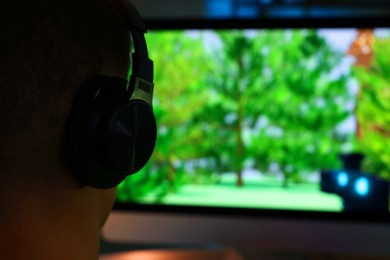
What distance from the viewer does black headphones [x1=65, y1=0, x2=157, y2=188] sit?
31 centimetres

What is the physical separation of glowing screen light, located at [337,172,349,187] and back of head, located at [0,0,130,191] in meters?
0.55

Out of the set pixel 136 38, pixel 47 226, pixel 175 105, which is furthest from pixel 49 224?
pixel 175 105

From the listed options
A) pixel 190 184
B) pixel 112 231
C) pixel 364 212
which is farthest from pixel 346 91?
pixel 112 231

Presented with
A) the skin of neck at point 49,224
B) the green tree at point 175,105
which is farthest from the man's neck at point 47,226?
the green tree at point 175,105

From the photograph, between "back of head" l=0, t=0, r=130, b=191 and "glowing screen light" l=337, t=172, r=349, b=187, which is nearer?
"back of head" l=0, t=0, r=130, b=191

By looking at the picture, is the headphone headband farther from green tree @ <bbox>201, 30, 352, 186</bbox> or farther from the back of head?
green tree @ <bbox>201, 30, 352, 186</bbox>

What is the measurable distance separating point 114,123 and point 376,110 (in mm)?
550

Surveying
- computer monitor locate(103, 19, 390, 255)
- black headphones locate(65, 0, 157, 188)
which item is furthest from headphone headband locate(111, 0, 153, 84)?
computer monitor locate(103, 19, 390, 255)

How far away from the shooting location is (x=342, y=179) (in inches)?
29.7

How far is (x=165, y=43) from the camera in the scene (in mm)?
811

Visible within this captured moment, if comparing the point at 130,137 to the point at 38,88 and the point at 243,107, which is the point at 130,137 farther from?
the point at 243,107

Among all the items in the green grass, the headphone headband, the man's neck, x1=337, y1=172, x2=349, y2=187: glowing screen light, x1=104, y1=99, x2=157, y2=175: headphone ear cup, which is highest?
the headphone headband

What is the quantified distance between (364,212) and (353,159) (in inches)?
3.6

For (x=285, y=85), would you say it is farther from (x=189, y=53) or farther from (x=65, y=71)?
(x=65, y=71)
